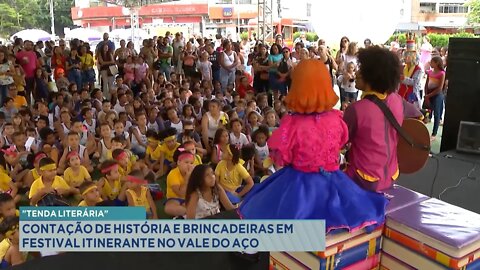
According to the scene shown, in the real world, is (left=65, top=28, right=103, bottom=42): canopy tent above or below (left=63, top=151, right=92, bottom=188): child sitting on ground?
above

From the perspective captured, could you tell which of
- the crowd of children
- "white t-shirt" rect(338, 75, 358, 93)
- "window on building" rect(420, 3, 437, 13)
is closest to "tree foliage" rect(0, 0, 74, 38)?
the crowd of children

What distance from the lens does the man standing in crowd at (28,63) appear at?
26.6 feet

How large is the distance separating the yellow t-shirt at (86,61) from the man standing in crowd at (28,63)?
2.76 feet

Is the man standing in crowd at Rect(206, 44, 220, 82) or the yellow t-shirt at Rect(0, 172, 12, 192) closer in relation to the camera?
the yellow t-shirt at Rect(0, 172, 12, 192)

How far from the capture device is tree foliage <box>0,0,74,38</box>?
92.5 feet

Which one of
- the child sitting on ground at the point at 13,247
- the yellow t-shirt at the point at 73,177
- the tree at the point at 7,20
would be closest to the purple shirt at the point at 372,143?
the child sitting on ground at the point at 13,247

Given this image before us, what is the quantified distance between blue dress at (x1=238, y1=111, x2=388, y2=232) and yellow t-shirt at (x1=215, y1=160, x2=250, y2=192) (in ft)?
6.76

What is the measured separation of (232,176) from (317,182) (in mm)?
2196

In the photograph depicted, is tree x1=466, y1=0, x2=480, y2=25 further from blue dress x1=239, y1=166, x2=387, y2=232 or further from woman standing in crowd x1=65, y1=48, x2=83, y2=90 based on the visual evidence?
blue dress x1=239, y1=166, x2=387, y2=232

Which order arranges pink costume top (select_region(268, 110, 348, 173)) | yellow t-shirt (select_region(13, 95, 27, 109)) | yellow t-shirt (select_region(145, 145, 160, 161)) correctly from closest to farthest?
pink costume top (select_region(268, 110, 348, 173)) < yellow t-shirt (select_region(145, 145, 160, 161)) < yellow t-shirt (select_region(13, 95, 27, 109))

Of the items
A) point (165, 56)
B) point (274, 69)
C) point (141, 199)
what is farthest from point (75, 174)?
point (165, 56)

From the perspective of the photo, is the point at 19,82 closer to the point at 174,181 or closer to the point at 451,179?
the point at 174,181

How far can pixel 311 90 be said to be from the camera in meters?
2.03

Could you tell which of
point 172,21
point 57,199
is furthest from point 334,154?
point 172,21
